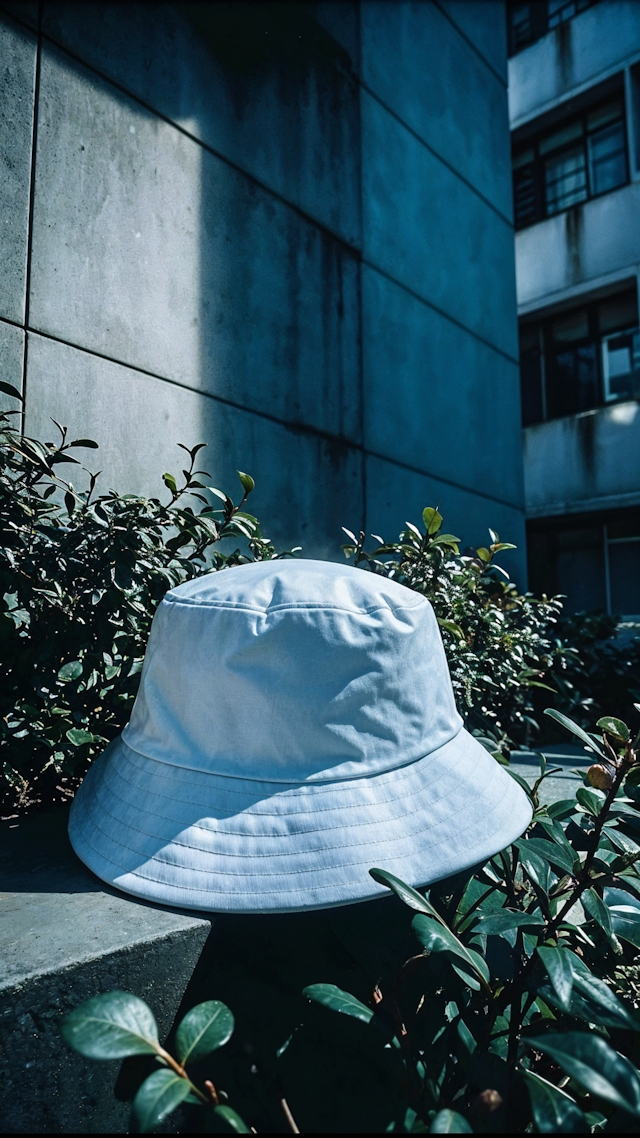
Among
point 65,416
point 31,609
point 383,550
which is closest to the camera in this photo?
point 31,609

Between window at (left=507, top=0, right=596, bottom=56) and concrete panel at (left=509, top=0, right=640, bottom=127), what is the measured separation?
0.28 m

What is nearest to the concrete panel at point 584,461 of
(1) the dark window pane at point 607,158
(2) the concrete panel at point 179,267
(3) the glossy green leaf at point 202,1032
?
(1) the dark window pane at point 607,158

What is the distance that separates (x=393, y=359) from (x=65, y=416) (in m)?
2.18

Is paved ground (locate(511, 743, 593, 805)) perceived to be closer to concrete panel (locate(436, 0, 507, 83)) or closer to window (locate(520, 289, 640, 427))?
concrete panel (locate(436, 0, 507, 83))

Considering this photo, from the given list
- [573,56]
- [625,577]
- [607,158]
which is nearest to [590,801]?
[625,577]

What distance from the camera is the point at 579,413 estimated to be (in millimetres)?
10078

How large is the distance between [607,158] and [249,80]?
10.1m

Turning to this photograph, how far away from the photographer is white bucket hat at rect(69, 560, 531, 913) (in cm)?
97

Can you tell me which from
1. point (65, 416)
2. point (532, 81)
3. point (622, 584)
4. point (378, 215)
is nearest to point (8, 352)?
point (65, 416)

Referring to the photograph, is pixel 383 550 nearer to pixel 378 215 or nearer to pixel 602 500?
pixel 378 215

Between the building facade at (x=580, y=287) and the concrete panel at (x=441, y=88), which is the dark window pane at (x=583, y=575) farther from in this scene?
the concrete panel at (x=441, y=88)

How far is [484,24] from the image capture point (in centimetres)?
505

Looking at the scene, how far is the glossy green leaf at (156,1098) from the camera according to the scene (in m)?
0.67

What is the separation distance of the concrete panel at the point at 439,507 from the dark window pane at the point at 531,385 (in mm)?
7301
